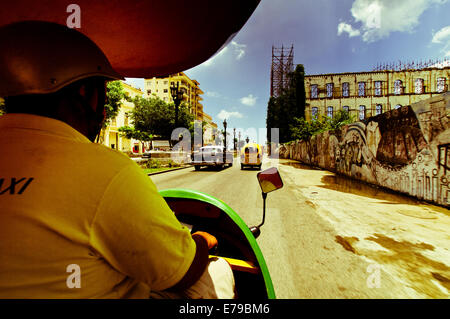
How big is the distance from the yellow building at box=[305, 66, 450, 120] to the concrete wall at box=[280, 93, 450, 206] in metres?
30.5

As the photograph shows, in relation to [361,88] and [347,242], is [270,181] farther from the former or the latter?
[361,88]

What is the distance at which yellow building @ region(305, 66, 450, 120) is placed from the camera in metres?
35.8

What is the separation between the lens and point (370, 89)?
3712 centimetres

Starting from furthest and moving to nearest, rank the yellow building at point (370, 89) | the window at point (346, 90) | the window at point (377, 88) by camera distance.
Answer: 1. the window at point (346, 90)
2. the window at point (377, 88)
3. the yellow building at point (370, 89)

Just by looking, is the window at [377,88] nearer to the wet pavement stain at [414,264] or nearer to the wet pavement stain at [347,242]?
the wet pavement stain at [414,264]

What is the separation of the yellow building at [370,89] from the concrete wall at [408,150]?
1200 inches

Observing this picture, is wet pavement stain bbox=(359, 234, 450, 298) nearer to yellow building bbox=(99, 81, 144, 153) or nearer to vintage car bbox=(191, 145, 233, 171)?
vintage car bbox=(191, 145, 233, 171)

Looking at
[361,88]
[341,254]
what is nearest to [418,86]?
[361,88]

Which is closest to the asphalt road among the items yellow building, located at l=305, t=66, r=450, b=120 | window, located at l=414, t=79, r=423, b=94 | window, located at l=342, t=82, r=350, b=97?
yellow building, located at l=305, t=66, r=450, b=120

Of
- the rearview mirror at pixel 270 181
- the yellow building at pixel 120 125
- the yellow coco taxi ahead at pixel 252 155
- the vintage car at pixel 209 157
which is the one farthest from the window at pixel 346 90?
the rearview mirror at pixel 270 181

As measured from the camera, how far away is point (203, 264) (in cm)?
99

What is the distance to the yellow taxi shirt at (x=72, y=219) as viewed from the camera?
60cm
